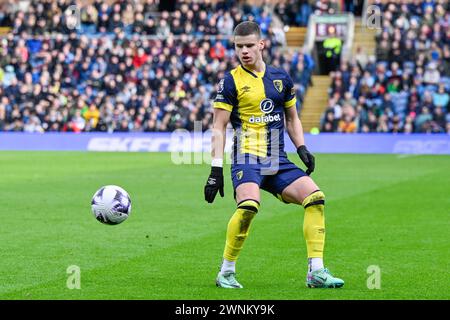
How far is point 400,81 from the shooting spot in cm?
3581

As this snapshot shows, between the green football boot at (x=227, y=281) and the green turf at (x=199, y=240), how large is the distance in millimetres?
107

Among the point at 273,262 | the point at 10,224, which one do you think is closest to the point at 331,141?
the point at 10,224

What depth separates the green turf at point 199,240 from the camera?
31.1 ft

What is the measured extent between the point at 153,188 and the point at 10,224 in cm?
643

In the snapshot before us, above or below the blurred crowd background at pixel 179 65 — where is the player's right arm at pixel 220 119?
above

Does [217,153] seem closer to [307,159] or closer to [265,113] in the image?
[265,113]

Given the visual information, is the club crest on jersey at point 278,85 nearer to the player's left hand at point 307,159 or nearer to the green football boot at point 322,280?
the player's left hand at point 307,159

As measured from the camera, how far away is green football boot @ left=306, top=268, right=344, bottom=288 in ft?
30.6

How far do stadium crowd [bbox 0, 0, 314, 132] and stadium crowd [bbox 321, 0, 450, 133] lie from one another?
7.19ft

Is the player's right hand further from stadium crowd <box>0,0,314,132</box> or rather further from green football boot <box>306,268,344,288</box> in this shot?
stadium crowd <box>0,0,314,132</box>

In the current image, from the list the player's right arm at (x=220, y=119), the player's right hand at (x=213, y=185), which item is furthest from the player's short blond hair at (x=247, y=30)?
the player's right hand at (x=213, y=185)

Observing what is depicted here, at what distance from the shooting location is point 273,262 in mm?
11250
